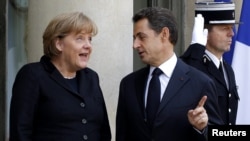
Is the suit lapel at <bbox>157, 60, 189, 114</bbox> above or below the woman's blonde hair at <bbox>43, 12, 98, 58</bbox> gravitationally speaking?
below

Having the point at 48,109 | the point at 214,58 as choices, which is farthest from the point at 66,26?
the point at 214,58

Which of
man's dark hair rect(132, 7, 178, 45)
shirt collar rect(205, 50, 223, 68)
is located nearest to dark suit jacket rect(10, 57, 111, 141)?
man's dark hair rect(132, 7, 178, 45)

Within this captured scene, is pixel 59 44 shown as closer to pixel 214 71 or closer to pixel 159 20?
pixel 159 20

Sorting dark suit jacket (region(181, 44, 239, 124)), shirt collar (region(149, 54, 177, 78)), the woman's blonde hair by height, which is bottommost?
dark suit jacket (region(181, 44, 239, 124))

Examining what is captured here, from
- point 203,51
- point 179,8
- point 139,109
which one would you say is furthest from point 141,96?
point 179,8

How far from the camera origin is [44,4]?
6641mm

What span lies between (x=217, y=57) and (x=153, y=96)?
1290mm

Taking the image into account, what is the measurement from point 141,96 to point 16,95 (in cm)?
73

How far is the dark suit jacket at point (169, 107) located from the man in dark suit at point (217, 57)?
0.89 meters

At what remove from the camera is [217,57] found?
21.2ft

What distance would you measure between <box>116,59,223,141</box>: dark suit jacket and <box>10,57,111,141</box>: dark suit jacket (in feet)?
0.66

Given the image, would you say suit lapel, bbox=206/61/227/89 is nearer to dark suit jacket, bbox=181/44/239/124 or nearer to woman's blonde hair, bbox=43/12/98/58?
dark suit jacket, bbox=181/44/239/124

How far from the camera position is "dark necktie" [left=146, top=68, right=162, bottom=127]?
17.3 feet

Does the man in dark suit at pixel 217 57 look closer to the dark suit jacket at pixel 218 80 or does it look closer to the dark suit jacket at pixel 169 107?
the dark suit jacket at pixel 218 80
